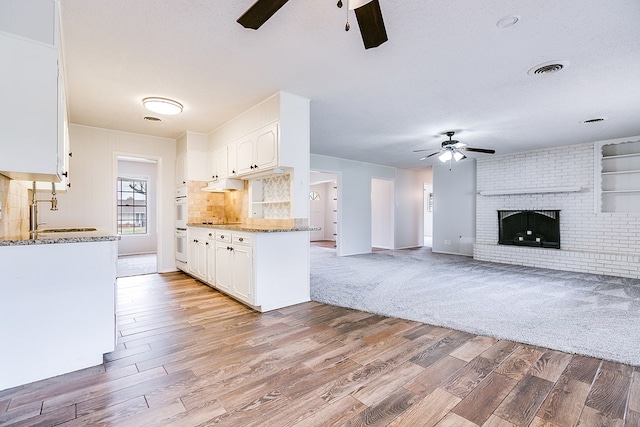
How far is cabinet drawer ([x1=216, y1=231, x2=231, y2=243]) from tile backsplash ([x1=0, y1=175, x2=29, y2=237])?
6.41ft

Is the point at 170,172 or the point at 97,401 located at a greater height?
the point at 170,172

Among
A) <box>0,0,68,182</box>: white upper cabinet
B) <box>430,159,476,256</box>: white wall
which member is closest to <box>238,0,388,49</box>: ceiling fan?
<box>0,0,68,182</box>: white upper cabinet

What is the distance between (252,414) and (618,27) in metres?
3.64

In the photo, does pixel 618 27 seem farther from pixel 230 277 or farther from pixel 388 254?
pixel 388 254

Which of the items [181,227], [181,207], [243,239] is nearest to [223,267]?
[243,239]

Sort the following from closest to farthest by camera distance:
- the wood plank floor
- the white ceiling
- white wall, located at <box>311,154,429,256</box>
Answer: the wood plank floor < the white ceiling < white wall, located at <box>311,154,429,256</box>

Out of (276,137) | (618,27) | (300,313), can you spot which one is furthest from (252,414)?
(618,27)

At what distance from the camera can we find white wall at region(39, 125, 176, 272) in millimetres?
4703

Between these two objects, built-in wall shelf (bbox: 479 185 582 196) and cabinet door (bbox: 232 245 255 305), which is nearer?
cabinet door (bbox: 232 245 255 305)

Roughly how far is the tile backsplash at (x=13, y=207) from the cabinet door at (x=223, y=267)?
6.50ft

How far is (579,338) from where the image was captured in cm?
262

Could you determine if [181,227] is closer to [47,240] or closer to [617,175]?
[47,240]

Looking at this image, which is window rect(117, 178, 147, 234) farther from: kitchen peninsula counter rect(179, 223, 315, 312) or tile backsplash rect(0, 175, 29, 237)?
kitchen peninsula counter rect(179, 223, 315, 312)

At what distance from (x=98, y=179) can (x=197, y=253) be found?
2.05 metres
